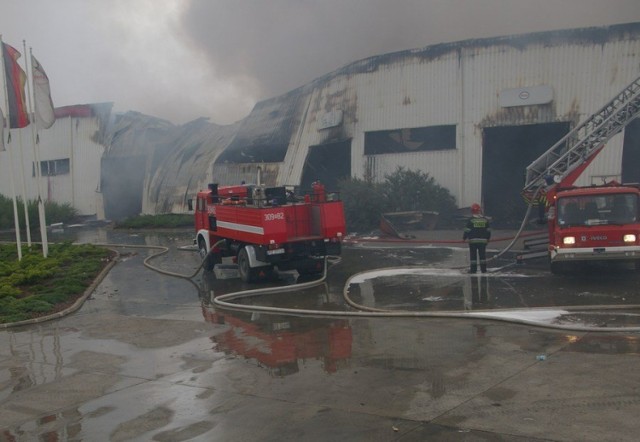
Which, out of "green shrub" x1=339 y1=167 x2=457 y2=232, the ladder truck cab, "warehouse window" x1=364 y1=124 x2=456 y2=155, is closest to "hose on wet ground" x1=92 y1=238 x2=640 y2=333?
the ladder truck cab

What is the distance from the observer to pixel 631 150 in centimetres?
2072

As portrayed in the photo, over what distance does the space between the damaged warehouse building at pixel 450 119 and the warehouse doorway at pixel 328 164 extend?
53mm

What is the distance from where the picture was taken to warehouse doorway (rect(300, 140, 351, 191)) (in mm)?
28078

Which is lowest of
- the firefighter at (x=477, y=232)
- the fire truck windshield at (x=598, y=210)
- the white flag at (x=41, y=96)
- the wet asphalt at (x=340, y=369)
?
the wet asphalt at (x=340, y=369)

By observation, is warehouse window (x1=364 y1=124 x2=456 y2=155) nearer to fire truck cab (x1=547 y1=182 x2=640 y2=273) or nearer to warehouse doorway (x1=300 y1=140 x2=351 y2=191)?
warehouse doorway (x1=300 y1=140 x2=351 y2=191)

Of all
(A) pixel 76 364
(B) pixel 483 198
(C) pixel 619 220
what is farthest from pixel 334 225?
(B) pixel 483 198

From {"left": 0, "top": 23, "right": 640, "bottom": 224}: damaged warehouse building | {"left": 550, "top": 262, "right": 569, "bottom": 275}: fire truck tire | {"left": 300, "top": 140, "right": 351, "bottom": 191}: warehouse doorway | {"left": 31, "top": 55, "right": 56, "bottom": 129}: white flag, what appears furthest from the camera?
{"left": 300, "top": 140, "right": 351, "bottom": 191}: warehouse doorway

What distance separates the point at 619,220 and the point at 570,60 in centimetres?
1127

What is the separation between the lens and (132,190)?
37812 millimetres

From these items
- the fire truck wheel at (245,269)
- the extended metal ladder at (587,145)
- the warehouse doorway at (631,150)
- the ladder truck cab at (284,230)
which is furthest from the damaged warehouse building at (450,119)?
the fire truck wheel at (245,269)

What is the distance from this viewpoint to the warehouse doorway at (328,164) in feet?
92.1

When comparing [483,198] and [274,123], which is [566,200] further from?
[274,123]

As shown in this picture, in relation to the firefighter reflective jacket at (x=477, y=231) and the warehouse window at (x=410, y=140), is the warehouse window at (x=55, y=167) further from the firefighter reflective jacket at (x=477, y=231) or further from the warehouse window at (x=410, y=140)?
the firefighter reflective jacket at (x=477, y=231)

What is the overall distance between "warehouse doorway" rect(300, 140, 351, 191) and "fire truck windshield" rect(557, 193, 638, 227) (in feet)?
53.1
